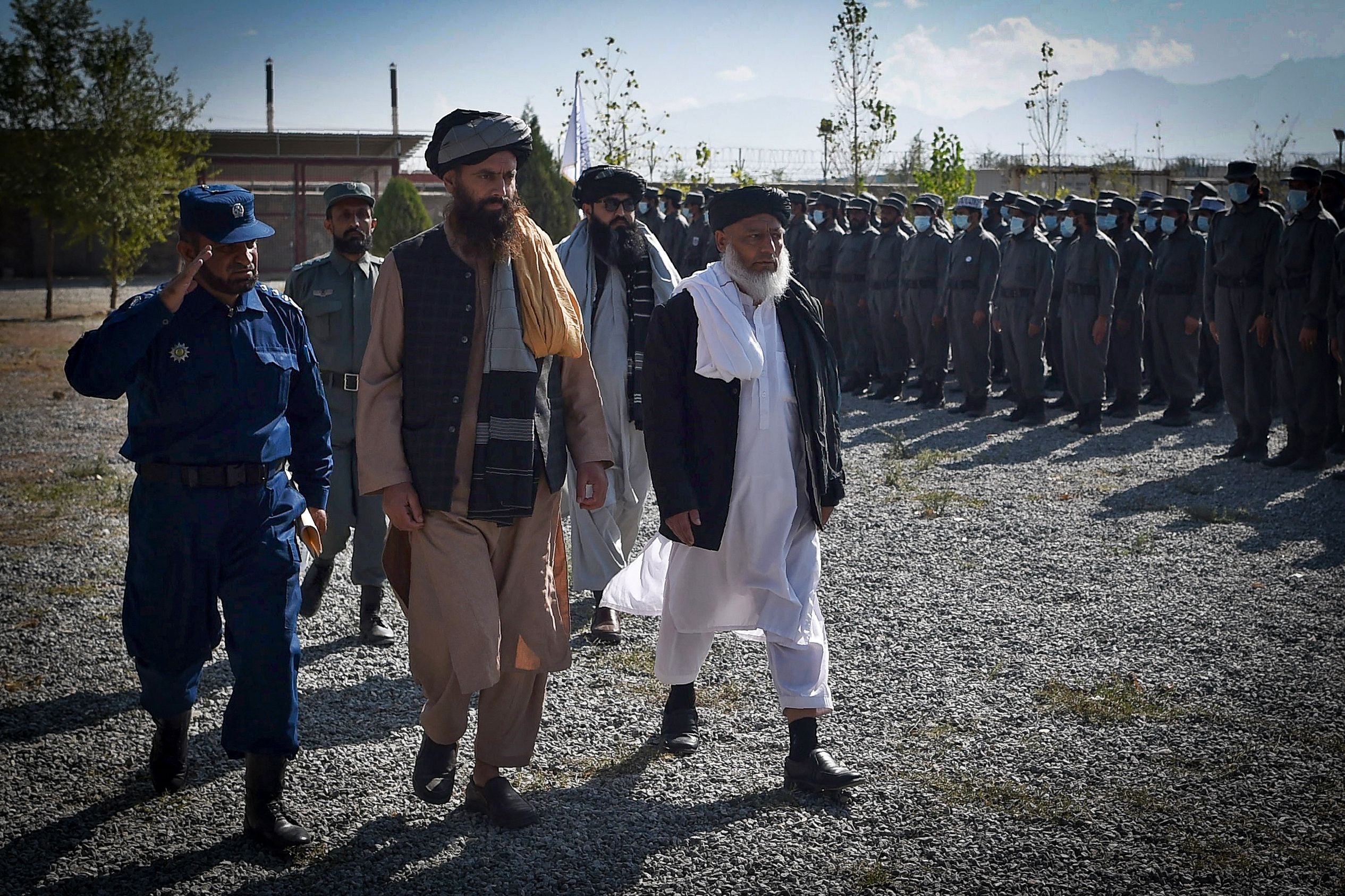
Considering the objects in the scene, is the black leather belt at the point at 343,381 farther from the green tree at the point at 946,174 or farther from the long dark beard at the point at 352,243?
the green tree at the point at 946,174

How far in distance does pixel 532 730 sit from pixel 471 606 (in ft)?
1.77

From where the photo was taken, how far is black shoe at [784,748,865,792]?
4180 millimetres

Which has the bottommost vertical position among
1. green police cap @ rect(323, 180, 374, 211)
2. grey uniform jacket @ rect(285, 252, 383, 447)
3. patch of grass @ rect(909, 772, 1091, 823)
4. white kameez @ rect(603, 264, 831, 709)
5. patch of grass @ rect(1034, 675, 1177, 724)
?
patch of grass @ rect(909, 772, 1091, 823)

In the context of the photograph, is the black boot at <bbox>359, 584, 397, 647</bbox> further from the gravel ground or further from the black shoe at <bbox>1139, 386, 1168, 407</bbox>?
the black shoe at <bbox>1139, 386, 1168, 407</bbox>

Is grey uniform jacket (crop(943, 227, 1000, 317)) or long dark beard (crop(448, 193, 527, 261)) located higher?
grey uniform jacket (crop(943, 227, 1000, 317))

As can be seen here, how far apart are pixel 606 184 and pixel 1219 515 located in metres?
5.10

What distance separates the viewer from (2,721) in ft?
16.3

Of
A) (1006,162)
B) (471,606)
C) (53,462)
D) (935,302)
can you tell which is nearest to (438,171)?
(471,606)

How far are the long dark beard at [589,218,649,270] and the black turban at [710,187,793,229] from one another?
5.24ft

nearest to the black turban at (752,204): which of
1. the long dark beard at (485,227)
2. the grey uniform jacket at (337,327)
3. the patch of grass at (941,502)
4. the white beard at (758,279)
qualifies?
the white beard at (758,279)

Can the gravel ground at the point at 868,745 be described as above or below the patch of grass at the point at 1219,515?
below

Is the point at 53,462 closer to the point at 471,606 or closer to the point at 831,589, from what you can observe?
the point at 831,589

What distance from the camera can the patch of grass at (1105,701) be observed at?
4941 mm

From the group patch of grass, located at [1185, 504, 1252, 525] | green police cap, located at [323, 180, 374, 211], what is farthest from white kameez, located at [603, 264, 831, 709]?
patch of grass, located at [1185, 504, 1252, 525]
